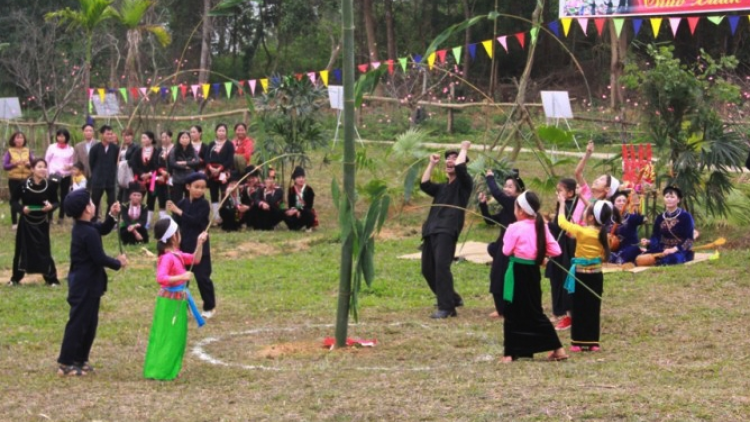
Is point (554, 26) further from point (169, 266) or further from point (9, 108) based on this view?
point (169, 266)

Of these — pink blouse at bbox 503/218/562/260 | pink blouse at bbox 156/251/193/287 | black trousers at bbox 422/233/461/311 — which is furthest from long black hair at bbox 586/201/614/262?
pink blouse at bbox 156/251/193/287

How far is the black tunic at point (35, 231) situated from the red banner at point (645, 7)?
36.5 feet

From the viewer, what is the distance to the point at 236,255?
16.3 m

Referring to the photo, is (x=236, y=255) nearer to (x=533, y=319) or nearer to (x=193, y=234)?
(x=193, y=234)

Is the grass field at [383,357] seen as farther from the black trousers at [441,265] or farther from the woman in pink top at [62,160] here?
the woman in pink top at [62,160]

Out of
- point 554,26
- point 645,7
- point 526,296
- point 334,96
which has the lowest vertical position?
point 526,296

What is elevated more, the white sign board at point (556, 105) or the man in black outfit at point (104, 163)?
the white sign board at point (556, 105)

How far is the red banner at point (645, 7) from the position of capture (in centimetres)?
1978

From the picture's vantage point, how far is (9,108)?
22.2m

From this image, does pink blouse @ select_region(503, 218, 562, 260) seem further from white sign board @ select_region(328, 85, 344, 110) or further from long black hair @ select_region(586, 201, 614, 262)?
white sign board @ select_region(328, 85, 344, 110)

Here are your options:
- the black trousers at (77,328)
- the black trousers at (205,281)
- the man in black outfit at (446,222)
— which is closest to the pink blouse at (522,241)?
the man in black outfit at (446,222)

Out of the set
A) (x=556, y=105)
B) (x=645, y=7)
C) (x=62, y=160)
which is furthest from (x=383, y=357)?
(x=645, y=7)

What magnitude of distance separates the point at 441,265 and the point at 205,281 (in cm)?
230

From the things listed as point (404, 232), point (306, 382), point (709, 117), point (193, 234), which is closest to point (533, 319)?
point (306, 382)
